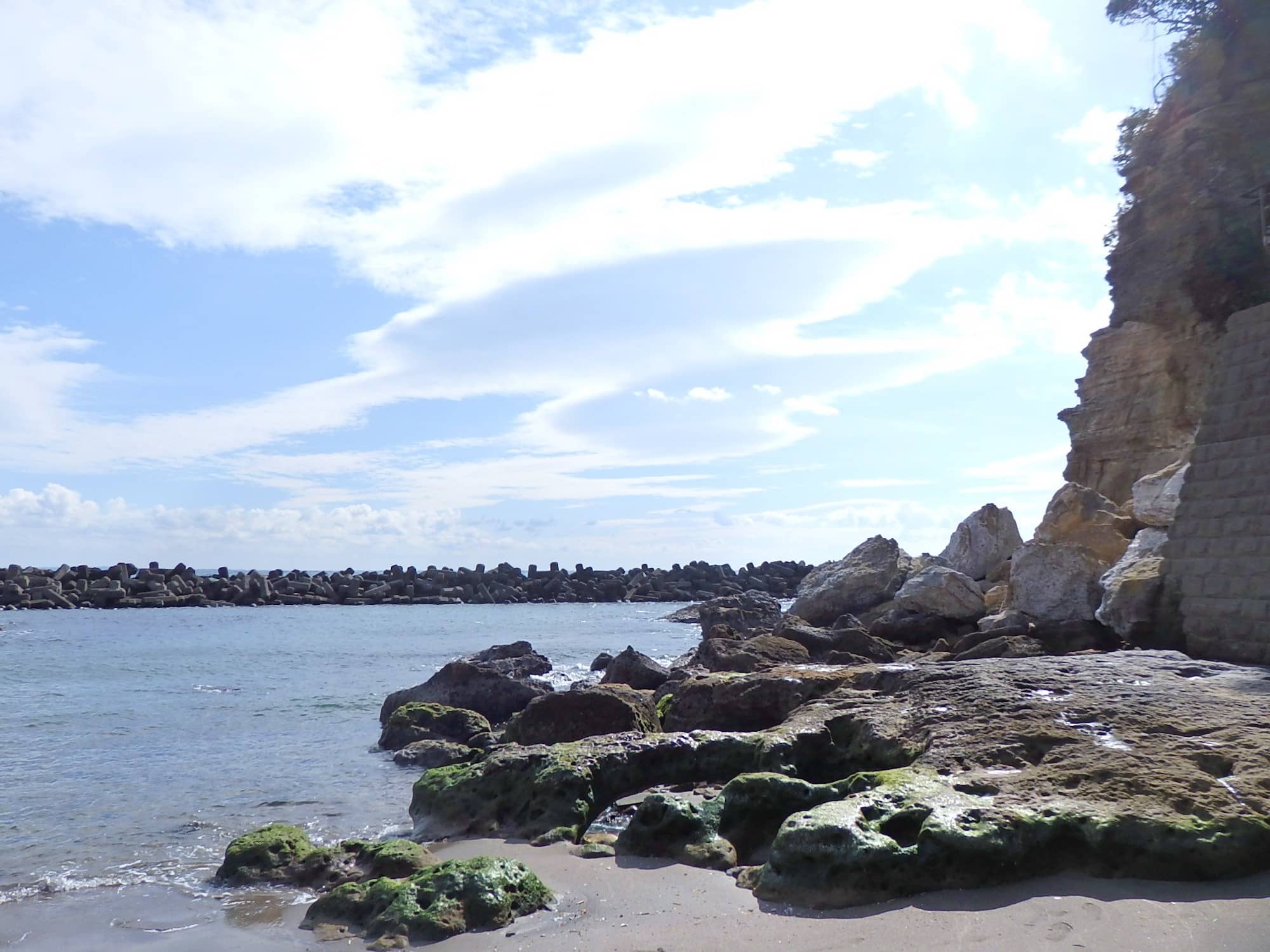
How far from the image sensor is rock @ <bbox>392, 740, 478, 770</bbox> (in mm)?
11023

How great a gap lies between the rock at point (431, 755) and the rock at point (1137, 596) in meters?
6.87

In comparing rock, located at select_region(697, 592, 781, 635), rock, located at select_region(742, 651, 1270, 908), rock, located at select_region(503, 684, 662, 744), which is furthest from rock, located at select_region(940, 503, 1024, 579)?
rock, located at select_region(742, 651, 1270, 908)

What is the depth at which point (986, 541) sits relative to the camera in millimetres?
21500

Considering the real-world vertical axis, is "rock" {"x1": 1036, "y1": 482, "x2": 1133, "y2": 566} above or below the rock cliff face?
below

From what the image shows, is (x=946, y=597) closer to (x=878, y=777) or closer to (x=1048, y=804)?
(x=878, y=777)

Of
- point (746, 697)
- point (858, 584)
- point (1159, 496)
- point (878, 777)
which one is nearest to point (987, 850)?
point (878, 777)

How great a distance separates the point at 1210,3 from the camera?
67.8 ft

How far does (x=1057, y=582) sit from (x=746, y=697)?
6.54 metres

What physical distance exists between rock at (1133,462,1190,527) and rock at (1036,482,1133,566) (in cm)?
52

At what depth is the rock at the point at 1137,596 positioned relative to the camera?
10117 millimetres

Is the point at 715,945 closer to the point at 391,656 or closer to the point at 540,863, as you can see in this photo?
the point at 540,863

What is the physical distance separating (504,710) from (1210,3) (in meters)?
19.8

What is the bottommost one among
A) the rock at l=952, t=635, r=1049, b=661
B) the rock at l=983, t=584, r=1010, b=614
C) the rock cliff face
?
the rock at l=952, t=635, r=1049, b=661

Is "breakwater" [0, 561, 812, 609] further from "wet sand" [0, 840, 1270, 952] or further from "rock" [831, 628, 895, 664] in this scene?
"wet sand" [0, 840, 1270, 952]
